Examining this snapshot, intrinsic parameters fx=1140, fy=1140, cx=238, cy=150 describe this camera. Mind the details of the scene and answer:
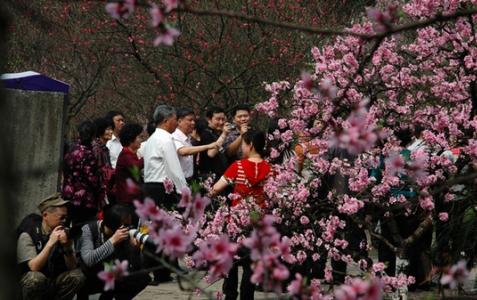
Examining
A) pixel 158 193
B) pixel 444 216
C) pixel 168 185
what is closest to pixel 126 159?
pixel 158 193

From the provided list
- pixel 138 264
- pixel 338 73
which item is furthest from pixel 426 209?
pixel 138 264

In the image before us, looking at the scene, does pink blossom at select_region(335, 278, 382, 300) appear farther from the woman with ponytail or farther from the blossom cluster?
the woman with ponytail

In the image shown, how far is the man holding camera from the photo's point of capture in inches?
277

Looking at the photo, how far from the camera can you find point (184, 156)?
10344mm

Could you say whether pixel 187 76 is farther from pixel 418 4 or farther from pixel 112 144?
pixel 418 4

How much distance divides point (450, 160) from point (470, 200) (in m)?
1.19

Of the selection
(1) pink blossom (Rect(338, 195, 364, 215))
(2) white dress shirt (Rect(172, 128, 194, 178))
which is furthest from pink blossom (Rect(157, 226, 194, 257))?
(2) white dress shirt (Rect(172, 128, 194, 178))

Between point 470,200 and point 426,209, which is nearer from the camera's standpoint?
point 470,200

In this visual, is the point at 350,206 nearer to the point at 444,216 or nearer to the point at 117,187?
the point at 444,216

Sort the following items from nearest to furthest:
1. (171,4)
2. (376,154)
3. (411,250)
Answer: (171,4) → (376,154) → (411,250)

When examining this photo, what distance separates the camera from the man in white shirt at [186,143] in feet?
33.3

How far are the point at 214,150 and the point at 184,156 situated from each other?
1.04 feet

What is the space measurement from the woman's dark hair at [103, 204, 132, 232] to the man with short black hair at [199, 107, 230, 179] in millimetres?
2718

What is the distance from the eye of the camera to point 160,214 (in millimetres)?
3436
